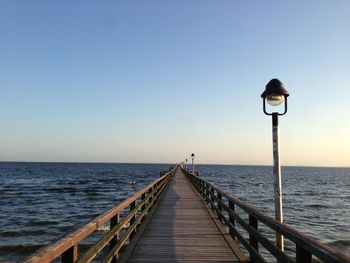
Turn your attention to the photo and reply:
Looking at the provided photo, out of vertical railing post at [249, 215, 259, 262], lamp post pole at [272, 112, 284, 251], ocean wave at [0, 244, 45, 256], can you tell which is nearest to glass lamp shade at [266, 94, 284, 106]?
lamp post pole at [272, 112, 284, 251]

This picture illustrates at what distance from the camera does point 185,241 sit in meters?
7.55

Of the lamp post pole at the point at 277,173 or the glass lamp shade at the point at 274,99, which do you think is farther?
the glass lamp shade at the point at 274,99

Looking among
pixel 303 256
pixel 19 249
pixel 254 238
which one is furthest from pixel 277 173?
pixel 19 249

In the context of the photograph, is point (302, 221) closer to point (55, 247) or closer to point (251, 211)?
point (251, 211)

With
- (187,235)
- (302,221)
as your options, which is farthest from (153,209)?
(302,221)

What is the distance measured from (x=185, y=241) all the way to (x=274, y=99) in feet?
11.2

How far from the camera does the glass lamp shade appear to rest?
6137 millimetres

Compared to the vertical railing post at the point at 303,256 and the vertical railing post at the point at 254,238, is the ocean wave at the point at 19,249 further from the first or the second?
the vertical railing post at the point at 303,256

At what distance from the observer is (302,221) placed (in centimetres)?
2277

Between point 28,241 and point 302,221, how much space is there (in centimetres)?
1581

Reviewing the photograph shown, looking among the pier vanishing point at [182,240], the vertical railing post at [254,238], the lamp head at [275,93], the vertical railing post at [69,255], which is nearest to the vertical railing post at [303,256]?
the pier vanishing point at [182,240]

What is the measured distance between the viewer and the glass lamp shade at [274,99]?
20.1ft

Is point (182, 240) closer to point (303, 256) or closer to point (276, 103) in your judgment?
point (276, 103)

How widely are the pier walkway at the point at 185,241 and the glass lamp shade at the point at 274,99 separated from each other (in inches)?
104
